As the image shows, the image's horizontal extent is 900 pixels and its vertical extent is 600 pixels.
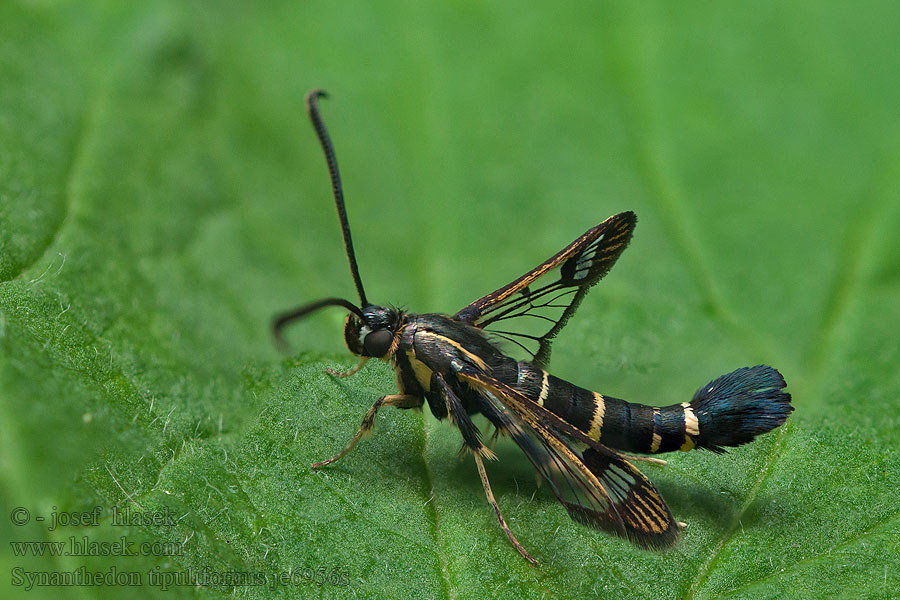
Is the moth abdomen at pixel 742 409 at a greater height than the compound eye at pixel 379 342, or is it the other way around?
the compound eye at pixel 379 342

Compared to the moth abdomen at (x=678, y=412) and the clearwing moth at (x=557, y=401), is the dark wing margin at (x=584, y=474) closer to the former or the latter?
the clearwing moth at (x=557, y=401)

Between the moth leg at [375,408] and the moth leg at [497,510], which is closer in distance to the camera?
the moth leg at [497,510]

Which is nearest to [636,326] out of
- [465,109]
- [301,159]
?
[465,109]

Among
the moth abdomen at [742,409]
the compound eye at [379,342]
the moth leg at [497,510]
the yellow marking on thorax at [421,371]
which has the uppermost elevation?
the compound eye at [379,342]

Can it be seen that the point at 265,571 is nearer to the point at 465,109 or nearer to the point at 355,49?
the point at 465,109

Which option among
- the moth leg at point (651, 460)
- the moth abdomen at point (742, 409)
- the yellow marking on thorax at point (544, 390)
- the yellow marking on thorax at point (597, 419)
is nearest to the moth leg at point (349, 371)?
the yellow marking on thorax at point (544, 390)

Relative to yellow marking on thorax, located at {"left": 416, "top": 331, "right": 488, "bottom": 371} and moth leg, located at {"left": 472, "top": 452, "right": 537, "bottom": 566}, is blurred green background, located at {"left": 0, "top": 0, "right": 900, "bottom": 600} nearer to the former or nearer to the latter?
moth leg, located at {"left": 472, "top": 452, "right": 537, "bottom": 566}

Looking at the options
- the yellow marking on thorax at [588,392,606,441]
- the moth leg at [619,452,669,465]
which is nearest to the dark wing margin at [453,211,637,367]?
the yellow marking on thorax at [588,392,606,441]
